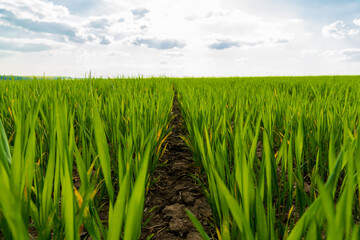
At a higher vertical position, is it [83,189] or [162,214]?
[83,189]

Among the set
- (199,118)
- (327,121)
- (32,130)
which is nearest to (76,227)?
(32,130)

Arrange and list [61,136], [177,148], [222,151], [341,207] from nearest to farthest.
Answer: [341,207] → [61,136] → [222,151] → [177,148]

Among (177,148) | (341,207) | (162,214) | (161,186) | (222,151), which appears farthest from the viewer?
(177,148)

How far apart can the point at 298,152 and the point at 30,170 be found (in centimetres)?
81

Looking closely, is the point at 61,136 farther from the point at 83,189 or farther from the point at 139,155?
the point at 139,155

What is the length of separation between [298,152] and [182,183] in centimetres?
60

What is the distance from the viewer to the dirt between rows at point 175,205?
3.01ft

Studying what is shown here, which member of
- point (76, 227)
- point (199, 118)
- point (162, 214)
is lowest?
point (162, 214)

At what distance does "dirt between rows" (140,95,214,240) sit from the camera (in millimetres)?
918

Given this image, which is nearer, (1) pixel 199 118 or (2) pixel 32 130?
(2) pixel 32 130

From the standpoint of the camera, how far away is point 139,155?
1039 millimetres

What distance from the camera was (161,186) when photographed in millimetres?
1290

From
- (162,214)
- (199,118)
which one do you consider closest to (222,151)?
(162,214)

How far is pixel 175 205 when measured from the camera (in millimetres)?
1069
